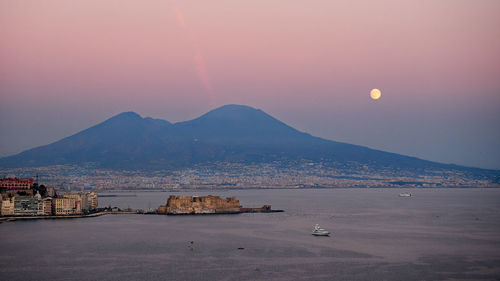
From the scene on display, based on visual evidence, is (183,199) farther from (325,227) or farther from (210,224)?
(325,227)

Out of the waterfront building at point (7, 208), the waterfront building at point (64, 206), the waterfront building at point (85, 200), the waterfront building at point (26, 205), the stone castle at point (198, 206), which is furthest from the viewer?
the stone castle at point (198, 206)

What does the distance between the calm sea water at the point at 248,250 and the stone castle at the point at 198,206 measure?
14017 millimetres

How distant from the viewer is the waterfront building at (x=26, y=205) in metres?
93.6

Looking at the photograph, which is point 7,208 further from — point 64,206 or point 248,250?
point 248,250

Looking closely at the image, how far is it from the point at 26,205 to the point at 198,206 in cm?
2754

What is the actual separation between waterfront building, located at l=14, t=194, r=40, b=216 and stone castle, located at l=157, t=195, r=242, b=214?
20514 mm

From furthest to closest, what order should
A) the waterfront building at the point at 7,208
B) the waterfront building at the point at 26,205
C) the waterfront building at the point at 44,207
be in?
the waterfront building at the point at 44,207
the waterfront building at the point at 26,205
the waterfront building at the point at 7,208

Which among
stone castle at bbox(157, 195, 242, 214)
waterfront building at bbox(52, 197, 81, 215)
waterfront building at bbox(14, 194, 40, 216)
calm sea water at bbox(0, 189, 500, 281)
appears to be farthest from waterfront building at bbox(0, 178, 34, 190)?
stone castle at bbox(157, 195, 242, 214)

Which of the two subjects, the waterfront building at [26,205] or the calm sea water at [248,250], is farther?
the waterfront building at [26,205]

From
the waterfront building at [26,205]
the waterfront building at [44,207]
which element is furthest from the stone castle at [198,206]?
the waterfront building at [26,205]

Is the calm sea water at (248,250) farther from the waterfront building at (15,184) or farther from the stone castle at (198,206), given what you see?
the waterfront building at (15,184)

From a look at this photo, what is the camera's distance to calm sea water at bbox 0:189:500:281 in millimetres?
48281

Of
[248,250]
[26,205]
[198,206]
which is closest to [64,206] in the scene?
[26,205]

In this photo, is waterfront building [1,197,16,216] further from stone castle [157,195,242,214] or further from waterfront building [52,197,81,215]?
stone castle [157,195,242,214]
